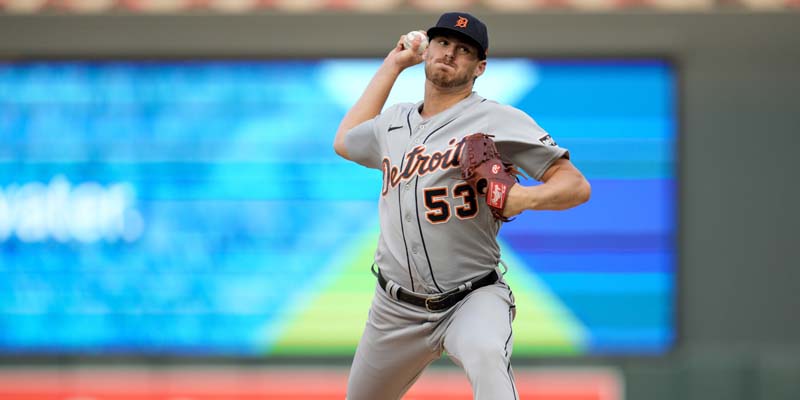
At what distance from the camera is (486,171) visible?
3.16m

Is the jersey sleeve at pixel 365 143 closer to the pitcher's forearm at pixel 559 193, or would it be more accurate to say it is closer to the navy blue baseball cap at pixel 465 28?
the navy blue baseball cap at pixel 465 28

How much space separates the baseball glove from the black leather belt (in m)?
0.24

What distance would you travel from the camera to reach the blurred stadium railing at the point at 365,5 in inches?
265

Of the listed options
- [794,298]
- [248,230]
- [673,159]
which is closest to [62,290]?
[248,230]

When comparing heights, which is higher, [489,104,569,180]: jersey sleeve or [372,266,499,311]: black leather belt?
[489,104,569,180]: jersey sleeve

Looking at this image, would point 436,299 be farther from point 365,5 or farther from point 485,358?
point 365,5

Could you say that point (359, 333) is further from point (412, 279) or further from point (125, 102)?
point (412, 279)

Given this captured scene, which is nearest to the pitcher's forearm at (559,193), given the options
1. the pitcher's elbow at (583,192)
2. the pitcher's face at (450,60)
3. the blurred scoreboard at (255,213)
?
the pitcher's elbow at (583,192)

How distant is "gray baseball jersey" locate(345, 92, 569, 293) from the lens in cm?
333

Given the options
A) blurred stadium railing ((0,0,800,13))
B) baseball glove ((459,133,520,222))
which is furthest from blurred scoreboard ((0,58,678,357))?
baseball glove ((459,133,520,222))

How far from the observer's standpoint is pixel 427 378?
6.52 m

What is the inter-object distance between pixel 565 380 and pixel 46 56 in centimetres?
366

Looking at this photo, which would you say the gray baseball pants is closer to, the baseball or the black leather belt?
the black leather belt

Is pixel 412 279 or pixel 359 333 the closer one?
pixel 412 279
